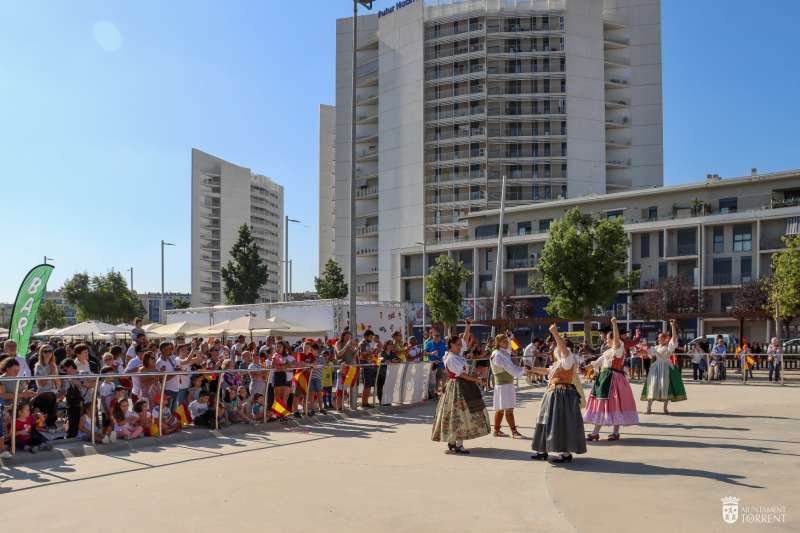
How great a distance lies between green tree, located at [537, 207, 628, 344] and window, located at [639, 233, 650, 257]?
979 inches

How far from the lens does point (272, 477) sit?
988 centimetres

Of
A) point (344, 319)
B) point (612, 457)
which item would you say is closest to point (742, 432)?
point (612, 457)

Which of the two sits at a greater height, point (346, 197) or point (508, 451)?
point (346, 197)

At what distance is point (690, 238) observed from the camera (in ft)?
206

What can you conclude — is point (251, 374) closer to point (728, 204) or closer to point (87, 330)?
point (87, 330)

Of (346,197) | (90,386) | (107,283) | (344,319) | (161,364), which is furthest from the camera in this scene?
(346,197)

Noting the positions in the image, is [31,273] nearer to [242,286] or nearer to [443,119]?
[242,286]

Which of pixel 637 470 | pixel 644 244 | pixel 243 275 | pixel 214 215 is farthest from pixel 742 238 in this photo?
pixel 214 215

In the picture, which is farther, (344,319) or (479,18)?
(479,18)

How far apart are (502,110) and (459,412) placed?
246 feet

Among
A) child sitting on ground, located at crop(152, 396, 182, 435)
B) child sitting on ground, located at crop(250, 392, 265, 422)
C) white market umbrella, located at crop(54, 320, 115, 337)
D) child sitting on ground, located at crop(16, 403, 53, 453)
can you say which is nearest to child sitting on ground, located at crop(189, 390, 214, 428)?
child sitting on ground, located at crop(152, 396, 182, 435)

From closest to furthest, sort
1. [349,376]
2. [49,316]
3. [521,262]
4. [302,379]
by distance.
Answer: [302,379]
[349,376]
[521,262]
[49,316]

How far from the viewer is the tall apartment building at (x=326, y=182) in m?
112

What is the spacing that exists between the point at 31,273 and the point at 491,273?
60112mm
